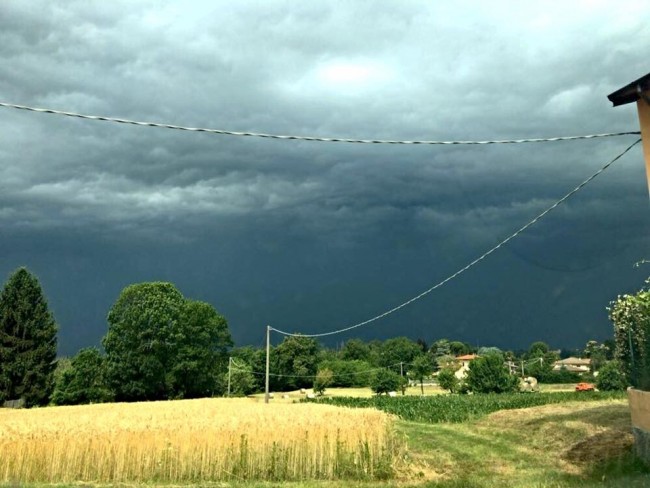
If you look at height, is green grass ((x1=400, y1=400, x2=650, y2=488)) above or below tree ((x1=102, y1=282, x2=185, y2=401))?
below

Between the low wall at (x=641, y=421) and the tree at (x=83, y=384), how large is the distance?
216ft

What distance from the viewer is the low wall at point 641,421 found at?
593 inches

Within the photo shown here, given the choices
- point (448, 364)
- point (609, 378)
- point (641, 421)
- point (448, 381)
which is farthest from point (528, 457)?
point (448, 364)

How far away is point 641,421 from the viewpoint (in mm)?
15656

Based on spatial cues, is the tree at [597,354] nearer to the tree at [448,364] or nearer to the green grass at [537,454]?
the tree at [448,364]

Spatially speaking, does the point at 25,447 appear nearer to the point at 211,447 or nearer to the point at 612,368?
the point at 211,447

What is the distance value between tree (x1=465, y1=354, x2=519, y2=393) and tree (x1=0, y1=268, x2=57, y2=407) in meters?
49.8

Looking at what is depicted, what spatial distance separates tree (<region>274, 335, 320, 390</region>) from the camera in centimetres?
12194

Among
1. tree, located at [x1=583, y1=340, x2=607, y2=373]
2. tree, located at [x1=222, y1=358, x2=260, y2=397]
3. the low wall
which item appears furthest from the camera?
tree, located at [x1=583, y1=340, x2=607, y2=373]

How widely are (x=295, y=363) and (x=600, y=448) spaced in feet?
354

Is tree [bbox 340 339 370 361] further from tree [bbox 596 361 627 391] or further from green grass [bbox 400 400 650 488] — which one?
green grass [bbox 400 400 650 488]

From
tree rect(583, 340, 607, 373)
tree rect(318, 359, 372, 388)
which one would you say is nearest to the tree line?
tree rect(318, 359, 372, 388)

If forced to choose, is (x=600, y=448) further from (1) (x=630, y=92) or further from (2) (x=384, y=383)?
(2) (x=384, y=383)

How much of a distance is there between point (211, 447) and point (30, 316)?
55.3 meters
